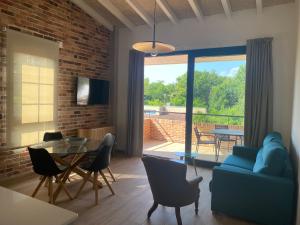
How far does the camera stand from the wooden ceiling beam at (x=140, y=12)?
15.2ft

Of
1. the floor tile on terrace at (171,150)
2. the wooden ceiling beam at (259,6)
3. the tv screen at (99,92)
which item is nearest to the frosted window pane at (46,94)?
the tv screen at (99,92)

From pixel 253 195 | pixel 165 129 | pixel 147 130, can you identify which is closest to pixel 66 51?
pixel 147 130

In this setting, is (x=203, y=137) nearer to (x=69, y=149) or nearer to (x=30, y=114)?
(x=69, y=149)

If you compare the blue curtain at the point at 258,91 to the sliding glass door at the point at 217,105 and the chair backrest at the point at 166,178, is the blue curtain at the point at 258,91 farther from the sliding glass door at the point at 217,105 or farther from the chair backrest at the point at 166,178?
the chair backrest at the point at 166,178

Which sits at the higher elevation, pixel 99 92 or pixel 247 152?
pixel 99 92

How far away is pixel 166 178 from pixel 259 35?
335 centimetres

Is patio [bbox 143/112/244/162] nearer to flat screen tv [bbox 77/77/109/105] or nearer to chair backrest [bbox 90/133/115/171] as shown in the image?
flat screen tv [bbox 77/77/109/105]

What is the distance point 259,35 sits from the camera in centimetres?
438

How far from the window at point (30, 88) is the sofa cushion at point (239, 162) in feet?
10.8

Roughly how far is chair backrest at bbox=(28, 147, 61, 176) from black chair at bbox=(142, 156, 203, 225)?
1247 millimetres

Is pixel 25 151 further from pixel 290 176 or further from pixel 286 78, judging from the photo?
pixel 286 78

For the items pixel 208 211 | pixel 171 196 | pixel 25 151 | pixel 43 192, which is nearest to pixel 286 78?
pixel 208 211

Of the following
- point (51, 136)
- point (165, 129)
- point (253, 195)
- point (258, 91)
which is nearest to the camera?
point (253, 195)

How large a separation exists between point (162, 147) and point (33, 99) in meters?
3.69
